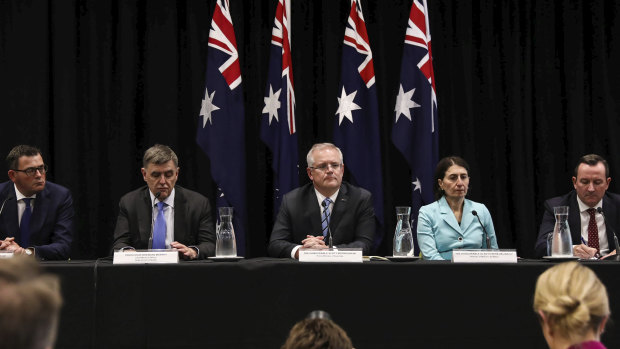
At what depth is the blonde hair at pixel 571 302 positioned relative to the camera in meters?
1.53

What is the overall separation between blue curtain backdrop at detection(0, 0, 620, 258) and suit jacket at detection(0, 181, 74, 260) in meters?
1.00

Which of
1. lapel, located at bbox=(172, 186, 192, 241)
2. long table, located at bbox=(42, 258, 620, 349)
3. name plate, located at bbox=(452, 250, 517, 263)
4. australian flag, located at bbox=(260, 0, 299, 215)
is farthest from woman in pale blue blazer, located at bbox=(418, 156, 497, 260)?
lapel, located at bbox=(172, 186, 192, 241)

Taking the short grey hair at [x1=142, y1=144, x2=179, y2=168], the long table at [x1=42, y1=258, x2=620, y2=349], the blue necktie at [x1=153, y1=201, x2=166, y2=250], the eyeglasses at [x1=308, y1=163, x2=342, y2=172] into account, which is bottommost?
the long table at [x1=42, y1=258, x2=620, y2=349]

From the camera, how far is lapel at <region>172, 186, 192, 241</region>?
448 cm

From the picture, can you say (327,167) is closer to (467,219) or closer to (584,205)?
(467,219)

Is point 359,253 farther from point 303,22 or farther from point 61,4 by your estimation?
point 61,4

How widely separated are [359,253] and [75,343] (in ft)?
4.50

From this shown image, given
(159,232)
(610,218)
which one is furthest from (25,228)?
(610,218)

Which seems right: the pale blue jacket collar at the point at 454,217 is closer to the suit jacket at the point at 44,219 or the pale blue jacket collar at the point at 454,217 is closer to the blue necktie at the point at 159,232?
the blue necktie at the point at 159,232

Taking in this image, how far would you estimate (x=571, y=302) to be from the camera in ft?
5.03

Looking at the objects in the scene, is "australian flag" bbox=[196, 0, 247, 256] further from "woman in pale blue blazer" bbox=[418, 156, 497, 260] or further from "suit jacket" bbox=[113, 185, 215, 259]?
"woman in pale blue blazer" bbox=[418, 156, 497, 260]

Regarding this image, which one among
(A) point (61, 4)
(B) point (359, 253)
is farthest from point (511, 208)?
(A) point (61, 4)

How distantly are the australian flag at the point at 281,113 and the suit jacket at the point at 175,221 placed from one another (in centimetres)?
101

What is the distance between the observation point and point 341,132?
568 cm
